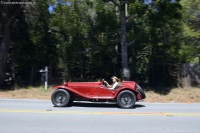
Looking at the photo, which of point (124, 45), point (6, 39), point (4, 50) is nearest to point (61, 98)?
point (124, 45)

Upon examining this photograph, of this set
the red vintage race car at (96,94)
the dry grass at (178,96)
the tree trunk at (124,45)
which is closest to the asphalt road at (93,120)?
the red vintage race car at (96,94)

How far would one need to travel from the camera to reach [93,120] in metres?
9.91

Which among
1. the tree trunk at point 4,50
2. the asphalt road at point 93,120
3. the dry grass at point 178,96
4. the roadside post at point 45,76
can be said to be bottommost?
the asphalt road at point 93,120

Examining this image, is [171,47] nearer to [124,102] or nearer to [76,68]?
[76,68]

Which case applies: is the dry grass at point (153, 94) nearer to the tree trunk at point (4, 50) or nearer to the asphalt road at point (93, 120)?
the tree trunk at point (4, 50)

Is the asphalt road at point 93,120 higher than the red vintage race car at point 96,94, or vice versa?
the red vintage race car at point 96,94

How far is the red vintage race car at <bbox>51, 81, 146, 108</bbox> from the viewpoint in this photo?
1268 cm

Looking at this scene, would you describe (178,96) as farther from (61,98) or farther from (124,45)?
(61,98)

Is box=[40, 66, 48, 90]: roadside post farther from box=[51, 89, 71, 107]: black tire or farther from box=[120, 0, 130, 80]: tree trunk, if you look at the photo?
box=[51, 89, 71, 107]: black tire

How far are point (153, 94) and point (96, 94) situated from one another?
5888 mm

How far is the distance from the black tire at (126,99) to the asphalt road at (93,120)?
0.26 m

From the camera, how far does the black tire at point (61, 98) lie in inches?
498

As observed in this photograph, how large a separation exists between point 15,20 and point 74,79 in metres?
5.53

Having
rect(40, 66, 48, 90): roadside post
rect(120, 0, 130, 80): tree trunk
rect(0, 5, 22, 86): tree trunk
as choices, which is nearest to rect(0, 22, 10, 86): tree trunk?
rect(0, 5, 22, 86): tree trunk
